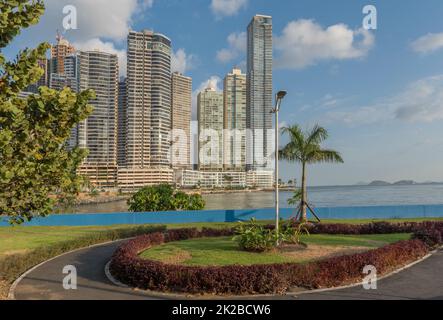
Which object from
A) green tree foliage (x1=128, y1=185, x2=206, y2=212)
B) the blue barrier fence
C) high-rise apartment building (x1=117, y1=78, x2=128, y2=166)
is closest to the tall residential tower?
high-rise apartment building (x1=117, y1=78, x2=128, y2=166)

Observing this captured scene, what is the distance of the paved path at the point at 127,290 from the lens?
9.14 m

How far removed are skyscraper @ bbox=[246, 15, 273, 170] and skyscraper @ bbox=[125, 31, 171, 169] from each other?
1545 inches

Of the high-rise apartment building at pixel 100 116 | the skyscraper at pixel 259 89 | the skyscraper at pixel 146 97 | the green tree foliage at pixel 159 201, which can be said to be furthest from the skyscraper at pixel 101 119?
the green tree foliage at pixel 159 201

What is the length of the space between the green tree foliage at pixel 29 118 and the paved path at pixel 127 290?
10.6ft

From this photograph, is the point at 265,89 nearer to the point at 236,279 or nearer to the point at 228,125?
the point at 228,125

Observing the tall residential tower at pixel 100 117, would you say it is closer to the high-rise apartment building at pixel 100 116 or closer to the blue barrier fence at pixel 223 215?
the high-rise apartment building at pixel 100 116

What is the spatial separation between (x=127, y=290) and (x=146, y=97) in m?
122

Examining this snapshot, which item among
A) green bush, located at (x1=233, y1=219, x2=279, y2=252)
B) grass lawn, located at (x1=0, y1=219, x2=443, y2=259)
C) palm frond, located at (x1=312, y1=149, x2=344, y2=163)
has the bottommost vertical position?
grass lawn, located at (x1=0, y1=219, x2=443, y2=259)

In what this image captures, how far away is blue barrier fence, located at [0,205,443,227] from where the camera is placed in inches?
1142

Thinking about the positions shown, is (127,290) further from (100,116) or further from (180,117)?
(180,117)

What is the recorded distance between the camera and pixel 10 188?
28.5 ft

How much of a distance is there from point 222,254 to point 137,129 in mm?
119016

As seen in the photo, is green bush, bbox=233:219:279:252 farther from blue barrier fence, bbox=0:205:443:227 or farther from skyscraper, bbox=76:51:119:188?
skyscraper, bbox=76:51:119:188

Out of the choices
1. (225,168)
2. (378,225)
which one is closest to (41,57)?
(378,225)
